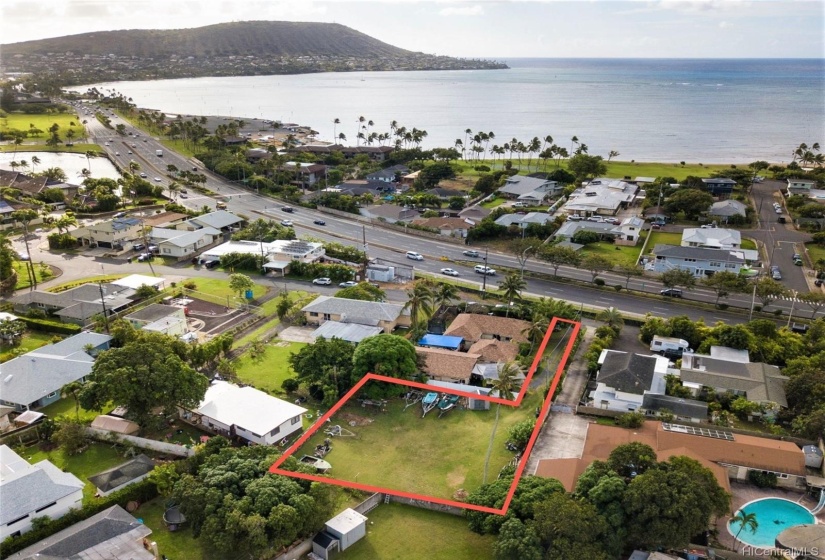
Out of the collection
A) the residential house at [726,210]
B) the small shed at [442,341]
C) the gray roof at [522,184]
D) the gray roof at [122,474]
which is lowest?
the gray roof at [122,474]

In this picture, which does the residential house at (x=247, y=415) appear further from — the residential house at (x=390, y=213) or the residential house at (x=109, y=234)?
the residential house at (x=390, y=213)

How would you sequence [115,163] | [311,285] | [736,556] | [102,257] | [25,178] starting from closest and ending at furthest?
[736,556] < [311,285] < [102,257] < [25,178] < [115,163]

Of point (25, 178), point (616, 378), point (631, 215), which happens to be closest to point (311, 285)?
point (616, 378)

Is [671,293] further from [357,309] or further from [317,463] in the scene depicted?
[317,463]

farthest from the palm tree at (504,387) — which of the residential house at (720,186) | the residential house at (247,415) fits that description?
the residential house at (720,186)

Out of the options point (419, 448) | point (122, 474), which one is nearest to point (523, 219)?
point (419, 448)

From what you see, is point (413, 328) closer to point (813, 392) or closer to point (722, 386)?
point (722, 386)
